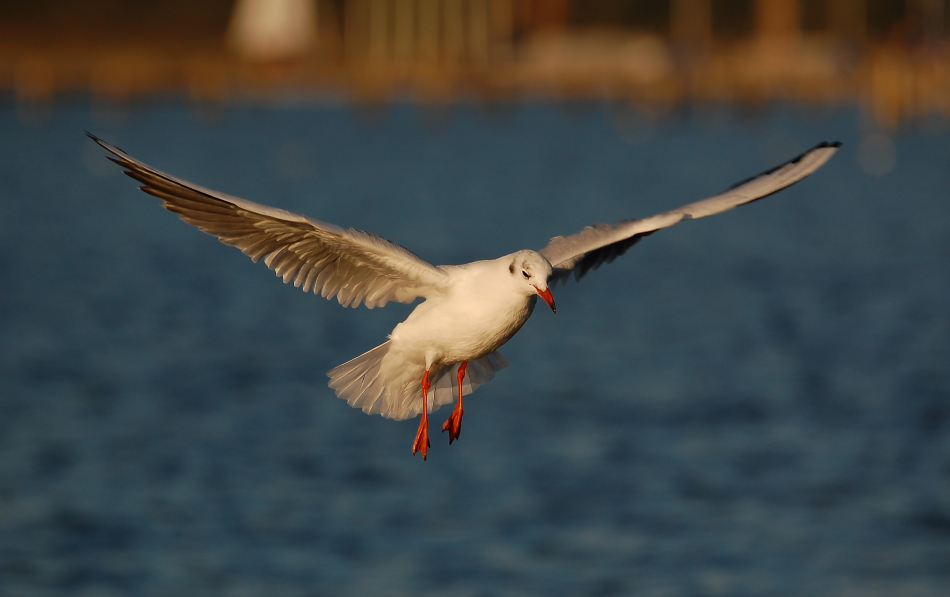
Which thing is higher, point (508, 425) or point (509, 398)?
point (509, 398)

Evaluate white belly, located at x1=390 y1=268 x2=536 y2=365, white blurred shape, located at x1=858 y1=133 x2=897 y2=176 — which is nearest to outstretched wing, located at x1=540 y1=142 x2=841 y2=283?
white belly, located at x1=390 y1=268 x2=536 y2=365

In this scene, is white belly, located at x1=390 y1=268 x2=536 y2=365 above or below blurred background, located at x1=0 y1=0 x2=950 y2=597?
below

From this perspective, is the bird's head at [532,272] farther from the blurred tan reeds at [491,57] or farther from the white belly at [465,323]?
the blurred tan reeds at [491,57]

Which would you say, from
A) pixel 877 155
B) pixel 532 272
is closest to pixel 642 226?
pixel 532 272

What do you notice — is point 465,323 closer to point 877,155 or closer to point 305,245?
point 305,245

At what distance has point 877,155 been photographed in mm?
57156

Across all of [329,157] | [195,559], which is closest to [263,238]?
[195,559]

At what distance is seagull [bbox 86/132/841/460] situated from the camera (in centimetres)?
719

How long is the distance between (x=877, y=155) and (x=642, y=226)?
52610mm

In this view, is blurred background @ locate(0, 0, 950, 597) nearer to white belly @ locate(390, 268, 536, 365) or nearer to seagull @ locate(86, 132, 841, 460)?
seagull @ locate(86, 132, 841, 460)

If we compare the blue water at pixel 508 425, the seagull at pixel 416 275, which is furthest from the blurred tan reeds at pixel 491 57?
the seagull at pixel 416 275

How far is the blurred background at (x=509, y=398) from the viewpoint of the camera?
599 inches

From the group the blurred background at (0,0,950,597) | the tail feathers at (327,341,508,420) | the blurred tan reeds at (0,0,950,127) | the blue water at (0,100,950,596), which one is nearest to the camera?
the tail feathers at (327,341,508,420)

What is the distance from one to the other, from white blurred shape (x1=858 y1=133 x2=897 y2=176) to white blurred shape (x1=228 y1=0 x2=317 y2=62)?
37.4 m
